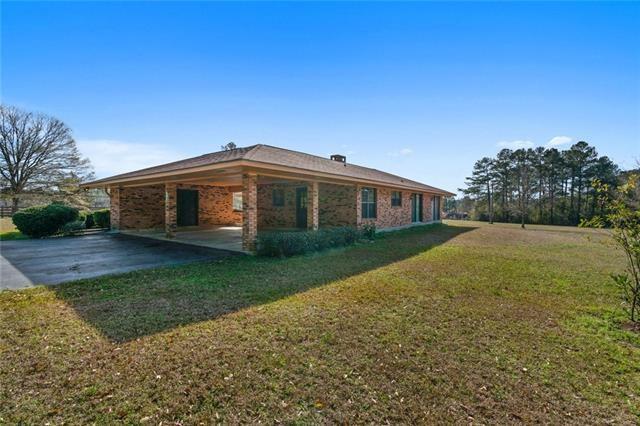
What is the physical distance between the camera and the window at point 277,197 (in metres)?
16.5

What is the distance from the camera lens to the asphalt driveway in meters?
6.46

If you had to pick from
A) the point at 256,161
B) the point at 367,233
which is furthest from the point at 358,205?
the point at 256,161

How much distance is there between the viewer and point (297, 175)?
10109 mm

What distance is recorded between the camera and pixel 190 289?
5516mm

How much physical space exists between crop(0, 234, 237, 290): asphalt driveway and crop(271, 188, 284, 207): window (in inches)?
258

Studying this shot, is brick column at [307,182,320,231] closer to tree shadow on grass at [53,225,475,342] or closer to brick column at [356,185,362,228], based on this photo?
tree shadow on grass at [53,225,475,342]

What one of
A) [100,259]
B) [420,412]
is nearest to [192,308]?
[420,412]

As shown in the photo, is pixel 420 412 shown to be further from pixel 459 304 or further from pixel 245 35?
pixel 245 35

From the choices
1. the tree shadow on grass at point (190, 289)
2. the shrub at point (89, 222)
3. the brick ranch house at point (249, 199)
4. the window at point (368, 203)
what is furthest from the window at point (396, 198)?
the shrub at point (89, 222)

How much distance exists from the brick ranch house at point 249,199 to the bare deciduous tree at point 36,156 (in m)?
15.1

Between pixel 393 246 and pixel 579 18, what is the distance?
28.5 ft

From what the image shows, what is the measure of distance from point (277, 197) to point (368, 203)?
5.36 meters

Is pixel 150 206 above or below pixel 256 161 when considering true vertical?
below

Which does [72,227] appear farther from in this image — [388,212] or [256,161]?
[388,212]
